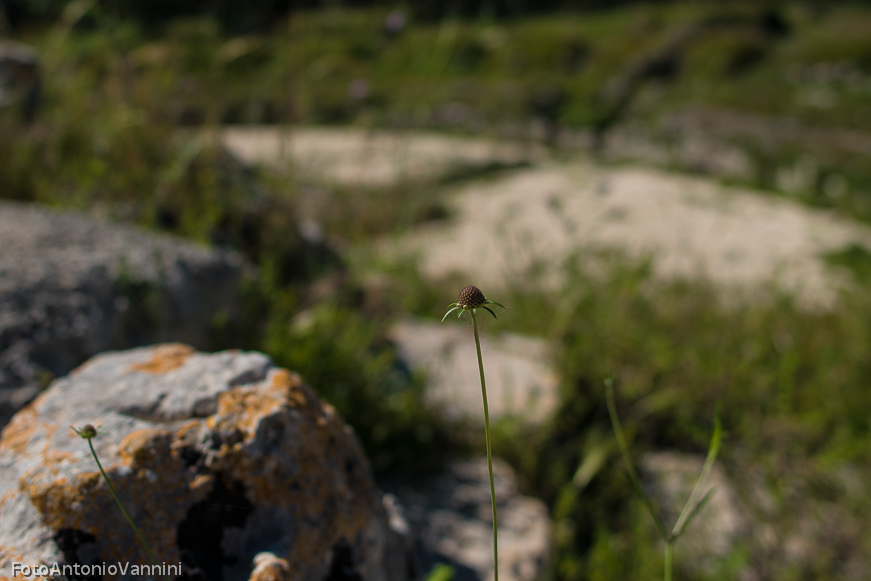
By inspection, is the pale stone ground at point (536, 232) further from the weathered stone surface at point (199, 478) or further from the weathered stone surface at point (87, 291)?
the weathered stone surface at point (87, 291)

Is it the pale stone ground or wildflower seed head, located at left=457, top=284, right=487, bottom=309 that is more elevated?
wildflower seed head, located at left=457, top=284, right=487, bottom=309

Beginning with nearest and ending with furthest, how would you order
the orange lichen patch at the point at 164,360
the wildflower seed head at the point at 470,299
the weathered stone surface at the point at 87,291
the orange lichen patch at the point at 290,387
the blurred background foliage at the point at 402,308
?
the wildflower seed head at the point at 470,299
the orange lichen patch at the point at 290,387
the orange lichen patch at the point at 164,360
the weathered stone surface at the point at 87,291
the blurred background foliage at the point at 402,308

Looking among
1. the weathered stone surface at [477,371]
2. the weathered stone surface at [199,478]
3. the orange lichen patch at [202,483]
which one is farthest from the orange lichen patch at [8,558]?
the weathered stone surface at [477,371]

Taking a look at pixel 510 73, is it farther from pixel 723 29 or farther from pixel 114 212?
pixel 114 212

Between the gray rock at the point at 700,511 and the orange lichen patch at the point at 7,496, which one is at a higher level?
the orange lichen patch at the point at 7,496

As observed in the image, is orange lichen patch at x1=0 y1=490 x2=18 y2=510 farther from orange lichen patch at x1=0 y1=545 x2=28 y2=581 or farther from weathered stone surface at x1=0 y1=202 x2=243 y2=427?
weathered stone surface at x1=0 y1=202 x2=243 y2=427

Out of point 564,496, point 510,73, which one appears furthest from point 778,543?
point 510,73

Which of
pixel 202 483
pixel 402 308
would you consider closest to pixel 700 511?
pixel 402 308

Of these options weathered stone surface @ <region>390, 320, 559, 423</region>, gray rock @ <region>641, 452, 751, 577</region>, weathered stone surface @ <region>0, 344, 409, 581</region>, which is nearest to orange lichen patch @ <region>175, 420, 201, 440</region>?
weathered stone surface @ <region>0, 344, 409, 581</region>
